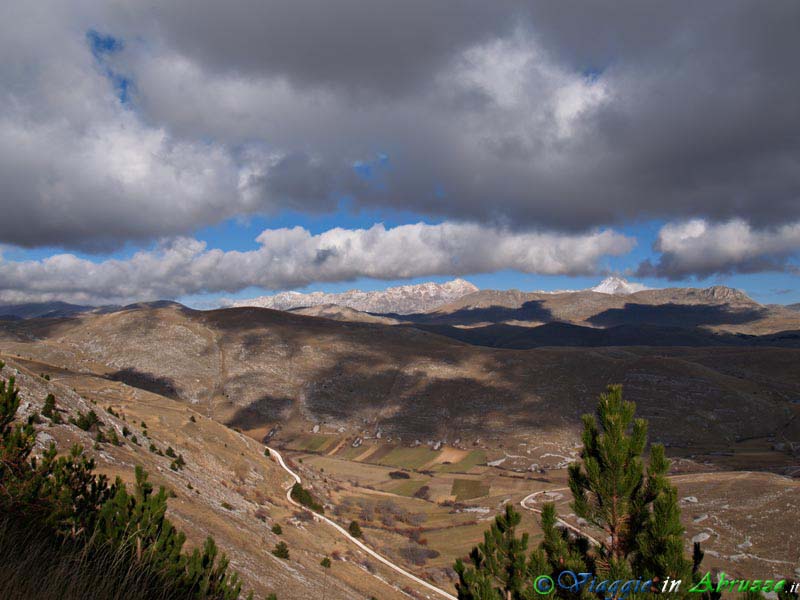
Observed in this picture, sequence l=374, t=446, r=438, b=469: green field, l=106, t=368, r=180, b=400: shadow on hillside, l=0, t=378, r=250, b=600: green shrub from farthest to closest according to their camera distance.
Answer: l=106, t=368, r=180, b=400: shadow on hillside
l=374, t=446, r=438, b=469: green field
l=0, t=378, r=250, b=600: green shrub

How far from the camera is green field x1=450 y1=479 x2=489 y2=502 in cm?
10619

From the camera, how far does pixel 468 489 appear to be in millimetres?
110562

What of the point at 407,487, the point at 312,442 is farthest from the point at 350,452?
the point at 407,487

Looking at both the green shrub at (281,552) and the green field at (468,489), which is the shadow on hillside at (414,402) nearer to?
the green field at (468,489)

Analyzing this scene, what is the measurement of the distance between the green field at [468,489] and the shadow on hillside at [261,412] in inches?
2963

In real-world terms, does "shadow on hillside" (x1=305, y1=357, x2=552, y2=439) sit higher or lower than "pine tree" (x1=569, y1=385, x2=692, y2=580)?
lower

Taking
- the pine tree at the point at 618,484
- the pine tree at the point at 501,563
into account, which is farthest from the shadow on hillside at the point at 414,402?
the pine tree at the point at 618,484

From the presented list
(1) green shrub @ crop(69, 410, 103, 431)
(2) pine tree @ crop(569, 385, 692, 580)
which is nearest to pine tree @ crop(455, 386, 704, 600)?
(2) pine tree @ crop(569, 385, 692, 580)

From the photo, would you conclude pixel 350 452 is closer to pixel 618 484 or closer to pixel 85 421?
pixel 85 421

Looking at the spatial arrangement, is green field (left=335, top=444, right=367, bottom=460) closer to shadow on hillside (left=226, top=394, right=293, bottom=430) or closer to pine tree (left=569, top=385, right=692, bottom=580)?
shadow on hillside (left=226, top=394, right=293, bottom=430)

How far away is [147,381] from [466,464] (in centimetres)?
11978

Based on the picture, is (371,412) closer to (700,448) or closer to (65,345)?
(700,448)

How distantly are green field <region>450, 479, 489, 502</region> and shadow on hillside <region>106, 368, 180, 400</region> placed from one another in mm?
107423

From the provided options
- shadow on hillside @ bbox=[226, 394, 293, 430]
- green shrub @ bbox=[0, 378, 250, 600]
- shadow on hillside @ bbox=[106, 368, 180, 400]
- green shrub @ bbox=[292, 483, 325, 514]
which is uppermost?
green shrub @ bbox=[0, 378, 250, 600]
